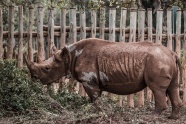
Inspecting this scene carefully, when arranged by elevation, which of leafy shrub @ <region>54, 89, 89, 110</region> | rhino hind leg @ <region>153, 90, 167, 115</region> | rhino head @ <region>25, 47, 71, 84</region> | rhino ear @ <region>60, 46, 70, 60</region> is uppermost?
rhino ear @ <region>60, 46, 70, 60</region>

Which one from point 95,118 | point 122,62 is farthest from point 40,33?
point 95,118

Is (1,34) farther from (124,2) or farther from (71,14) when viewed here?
(124,2)

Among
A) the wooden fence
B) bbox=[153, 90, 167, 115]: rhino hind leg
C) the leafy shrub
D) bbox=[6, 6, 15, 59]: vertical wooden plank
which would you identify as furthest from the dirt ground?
bbox=[6, 6, 15, 59]: vertical wooden plank

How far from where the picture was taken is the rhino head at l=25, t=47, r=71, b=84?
9000 mm

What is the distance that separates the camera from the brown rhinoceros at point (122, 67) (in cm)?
837

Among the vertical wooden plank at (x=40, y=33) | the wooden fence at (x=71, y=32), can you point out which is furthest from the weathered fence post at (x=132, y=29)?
the vertical wooden plank at (x=40, y=33)

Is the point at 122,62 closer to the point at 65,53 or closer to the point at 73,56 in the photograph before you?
the point at 73,56

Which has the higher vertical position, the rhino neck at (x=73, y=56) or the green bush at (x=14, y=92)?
the rhino neck at (x=73, y=56)

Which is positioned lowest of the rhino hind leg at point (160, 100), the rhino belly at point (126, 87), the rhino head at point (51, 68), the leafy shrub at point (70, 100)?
the leafy shrub at point (70, 100)

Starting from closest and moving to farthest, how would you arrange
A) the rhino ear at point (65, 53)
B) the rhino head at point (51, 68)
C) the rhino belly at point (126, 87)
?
the rhino belly at point (126, 87) → the rhino ear at point (65, 53) → the rhino head at point (51, 68)

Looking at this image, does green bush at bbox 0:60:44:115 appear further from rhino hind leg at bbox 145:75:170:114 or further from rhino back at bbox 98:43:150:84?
rhino hind leg at bbox 145:75:170:114

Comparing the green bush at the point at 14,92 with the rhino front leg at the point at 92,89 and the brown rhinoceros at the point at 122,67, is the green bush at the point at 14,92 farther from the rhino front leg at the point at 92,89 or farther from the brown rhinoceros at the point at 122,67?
the rhino front leg at the point at 92,89

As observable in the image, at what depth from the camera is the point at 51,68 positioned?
9070mm

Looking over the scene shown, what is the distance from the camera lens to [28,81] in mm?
8953
